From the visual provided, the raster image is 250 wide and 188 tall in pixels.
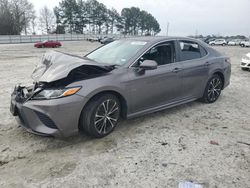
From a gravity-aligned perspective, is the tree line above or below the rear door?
above

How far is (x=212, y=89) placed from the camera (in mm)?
5012

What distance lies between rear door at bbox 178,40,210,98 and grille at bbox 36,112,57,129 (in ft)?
8.32

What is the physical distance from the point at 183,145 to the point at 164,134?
1.35 ft

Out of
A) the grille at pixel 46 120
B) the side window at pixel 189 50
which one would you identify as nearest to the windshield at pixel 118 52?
the side window at pixel 189 50

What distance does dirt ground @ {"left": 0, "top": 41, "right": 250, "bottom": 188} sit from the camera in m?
2.50

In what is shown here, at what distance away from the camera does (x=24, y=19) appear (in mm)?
60812

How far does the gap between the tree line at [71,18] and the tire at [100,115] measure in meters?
59.4

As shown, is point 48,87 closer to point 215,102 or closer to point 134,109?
point 134,109

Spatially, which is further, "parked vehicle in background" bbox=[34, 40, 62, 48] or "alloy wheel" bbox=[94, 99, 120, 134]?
"parked vehicle in background" bbox=[34, 40, 62, 48]

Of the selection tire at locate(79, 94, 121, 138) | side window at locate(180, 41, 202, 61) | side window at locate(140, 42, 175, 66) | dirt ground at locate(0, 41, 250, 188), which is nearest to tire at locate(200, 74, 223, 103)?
side window at locate(180, 41, 202, 61)

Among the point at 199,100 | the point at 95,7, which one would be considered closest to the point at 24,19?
the point at 95,7

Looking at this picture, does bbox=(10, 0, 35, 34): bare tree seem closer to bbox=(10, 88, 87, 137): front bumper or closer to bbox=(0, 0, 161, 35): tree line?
bbox=(0, 0, 161, 35): tree line

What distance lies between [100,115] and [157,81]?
3.93 ft

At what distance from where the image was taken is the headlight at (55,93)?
9.55ft
